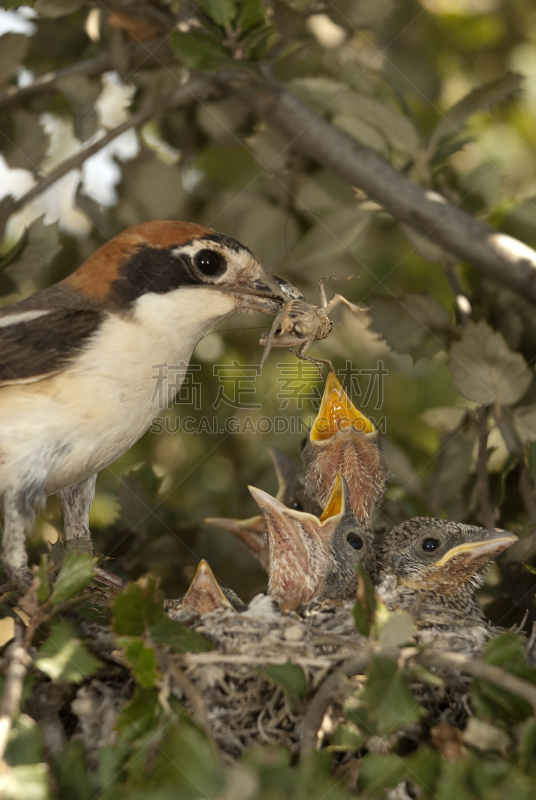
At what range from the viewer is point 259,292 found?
2.21 metres

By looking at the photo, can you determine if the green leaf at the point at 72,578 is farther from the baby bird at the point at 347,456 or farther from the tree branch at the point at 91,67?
the tree branch at the point at 91,67

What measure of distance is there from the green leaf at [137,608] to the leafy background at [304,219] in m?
1.20

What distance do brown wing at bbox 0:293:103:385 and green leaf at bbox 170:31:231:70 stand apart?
3.08 ft

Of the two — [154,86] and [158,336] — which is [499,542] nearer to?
[158,336]

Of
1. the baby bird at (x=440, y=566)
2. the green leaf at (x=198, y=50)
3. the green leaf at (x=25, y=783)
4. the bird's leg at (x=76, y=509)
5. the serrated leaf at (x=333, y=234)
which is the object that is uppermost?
the green leaf at (x=198, y=50)

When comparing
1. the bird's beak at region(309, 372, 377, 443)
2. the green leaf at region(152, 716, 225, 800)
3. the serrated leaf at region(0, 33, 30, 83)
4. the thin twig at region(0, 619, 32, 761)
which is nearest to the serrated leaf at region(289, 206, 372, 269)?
the bird's beak at region(309, 372, 377, 443)

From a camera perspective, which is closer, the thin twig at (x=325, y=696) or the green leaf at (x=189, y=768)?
the green leaf at (x=189, y=768)

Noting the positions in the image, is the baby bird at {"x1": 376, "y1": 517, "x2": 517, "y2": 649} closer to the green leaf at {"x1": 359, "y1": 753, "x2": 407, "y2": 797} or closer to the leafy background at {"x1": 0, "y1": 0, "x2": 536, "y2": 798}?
the leafy background at {"x1": 0, "y1": 0, "x2": 536, "y2": 798}

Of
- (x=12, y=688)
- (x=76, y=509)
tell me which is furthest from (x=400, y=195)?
(x=12, y=688)

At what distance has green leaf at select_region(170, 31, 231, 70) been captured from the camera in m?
2.36

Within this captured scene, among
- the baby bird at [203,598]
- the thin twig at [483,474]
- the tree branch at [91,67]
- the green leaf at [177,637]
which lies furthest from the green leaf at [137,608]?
the tree branch at [91,67]

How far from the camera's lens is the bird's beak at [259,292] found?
219 cm

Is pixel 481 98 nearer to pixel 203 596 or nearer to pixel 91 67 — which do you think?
pixel 91 67

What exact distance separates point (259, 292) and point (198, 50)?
2.87ft
